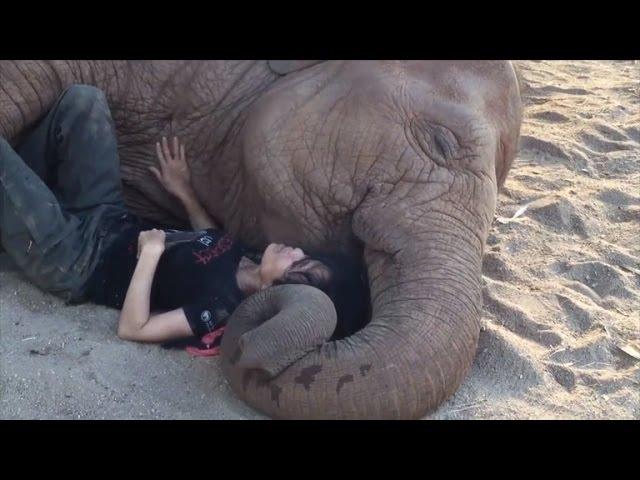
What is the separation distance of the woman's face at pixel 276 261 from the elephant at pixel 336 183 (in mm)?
102

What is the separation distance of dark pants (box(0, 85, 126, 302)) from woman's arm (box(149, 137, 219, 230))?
254 millimetres

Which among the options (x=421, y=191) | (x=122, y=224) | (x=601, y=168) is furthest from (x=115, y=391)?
(x=601, y=168)

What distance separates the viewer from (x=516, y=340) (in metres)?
4.03

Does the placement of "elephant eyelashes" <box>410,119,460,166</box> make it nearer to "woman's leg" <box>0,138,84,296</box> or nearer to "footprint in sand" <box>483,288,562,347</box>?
"footprint in sand" <box>483,288,562,347</box>

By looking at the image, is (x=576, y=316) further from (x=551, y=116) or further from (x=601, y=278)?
(x=551, y=116)

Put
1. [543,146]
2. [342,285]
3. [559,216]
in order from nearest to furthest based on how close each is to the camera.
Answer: [342,285]
[559,216]
[543,146]

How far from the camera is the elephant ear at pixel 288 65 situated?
431 centimetres

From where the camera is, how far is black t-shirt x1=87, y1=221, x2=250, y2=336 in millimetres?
3934

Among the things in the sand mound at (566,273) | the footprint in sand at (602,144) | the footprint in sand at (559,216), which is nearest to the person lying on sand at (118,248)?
the sand mound at (566,273)

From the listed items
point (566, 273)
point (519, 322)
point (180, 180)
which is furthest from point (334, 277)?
point (566, 273)

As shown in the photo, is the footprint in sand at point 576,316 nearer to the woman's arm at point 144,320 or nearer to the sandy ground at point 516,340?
the sandy ground at point 516,340

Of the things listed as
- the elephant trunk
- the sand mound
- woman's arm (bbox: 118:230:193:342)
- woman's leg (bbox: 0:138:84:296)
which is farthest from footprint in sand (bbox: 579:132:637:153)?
woman's leg (bbox: 0:138:84:296)

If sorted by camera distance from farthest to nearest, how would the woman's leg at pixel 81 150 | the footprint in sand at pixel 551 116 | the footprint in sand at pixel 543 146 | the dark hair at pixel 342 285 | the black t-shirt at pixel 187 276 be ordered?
the footprint in sand at pixel 551 116
the footprint in sand at pixel 543 146
the woman's leg at pixel 81 150
the black t-shirt at pixel 187 276
the dark hair at pixel 342 285

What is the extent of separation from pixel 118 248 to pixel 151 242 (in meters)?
0.28
